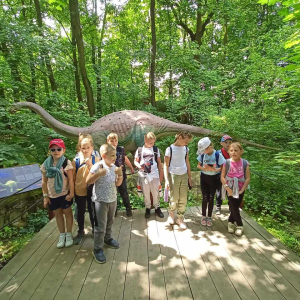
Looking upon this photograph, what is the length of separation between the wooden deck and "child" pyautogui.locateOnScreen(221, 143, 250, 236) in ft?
1.13

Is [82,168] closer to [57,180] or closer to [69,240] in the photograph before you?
[57,180]

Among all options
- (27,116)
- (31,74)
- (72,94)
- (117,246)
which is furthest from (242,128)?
(72,94)

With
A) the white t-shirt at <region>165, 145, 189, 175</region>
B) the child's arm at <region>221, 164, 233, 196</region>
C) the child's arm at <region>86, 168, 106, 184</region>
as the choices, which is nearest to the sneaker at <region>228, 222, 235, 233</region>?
the child's arm at <region>221, 164, 233, 196</region>

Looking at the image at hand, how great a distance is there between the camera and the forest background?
414cm

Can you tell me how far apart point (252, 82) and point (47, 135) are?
6.05 meters

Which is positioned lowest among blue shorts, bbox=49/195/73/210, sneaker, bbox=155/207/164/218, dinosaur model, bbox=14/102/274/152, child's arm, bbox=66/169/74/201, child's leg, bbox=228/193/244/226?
sneaker, bbox=155/207/164/218

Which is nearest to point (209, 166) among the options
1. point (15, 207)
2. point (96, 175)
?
point (96, 175)

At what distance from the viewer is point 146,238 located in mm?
2838

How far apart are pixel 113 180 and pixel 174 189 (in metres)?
1.03

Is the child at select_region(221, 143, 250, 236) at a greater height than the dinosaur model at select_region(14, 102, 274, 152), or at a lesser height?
lesser

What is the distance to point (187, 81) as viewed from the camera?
7.92 m

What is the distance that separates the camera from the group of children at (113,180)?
2.32 m

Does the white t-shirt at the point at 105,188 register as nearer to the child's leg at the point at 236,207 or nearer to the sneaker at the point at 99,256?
the sneaker at the point at 99,256

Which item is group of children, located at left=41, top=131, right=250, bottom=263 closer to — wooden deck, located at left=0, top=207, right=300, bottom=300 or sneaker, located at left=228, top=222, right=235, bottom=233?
sneaker, located at left=228, top=222, right=235, bottom=233
